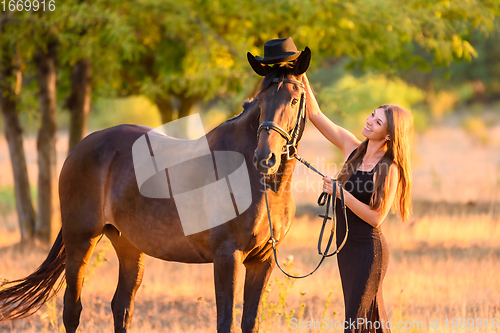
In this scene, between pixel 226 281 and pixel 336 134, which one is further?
pixel 336 134

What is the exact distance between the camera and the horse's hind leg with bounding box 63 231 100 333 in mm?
3748

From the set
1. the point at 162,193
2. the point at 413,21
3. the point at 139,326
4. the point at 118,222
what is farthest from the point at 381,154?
the point at 413,21

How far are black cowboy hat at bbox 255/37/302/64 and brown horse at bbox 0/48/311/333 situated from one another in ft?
0.16

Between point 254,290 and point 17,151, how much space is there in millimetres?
5705

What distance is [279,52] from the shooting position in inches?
112

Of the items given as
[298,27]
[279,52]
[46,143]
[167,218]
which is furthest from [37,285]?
[298,27]

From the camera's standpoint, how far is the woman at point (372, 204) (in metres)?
2.93

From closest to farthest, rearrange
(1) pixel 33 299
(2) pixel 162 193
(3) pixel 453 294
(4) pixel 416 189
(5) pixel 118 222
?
(2) pixel 162 193, (5) pixel 118 222, (1) pixel 33 299, (3) pixel 453 294, (4) pixel 416 189

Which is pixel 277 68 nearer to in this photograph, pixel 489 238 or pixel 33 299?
pixel 33 299

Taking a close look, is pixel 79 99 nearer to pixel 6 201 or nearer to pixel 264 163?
pixel 6 201

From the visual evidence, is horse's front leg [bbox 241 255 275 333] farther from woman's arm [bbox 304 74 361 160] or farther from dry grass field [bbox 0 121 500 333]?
woman's arm [bbox 304 74 361 160]

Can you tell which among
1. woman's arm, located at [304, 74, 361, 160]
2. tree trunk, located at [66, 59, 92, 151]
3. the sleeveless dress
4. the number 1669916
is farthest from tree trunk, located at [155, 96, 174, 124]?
the sleeveless dress

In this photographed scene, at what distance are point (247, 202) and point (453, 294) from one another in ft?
11.0

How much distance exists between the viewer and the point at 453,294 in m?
5.20
